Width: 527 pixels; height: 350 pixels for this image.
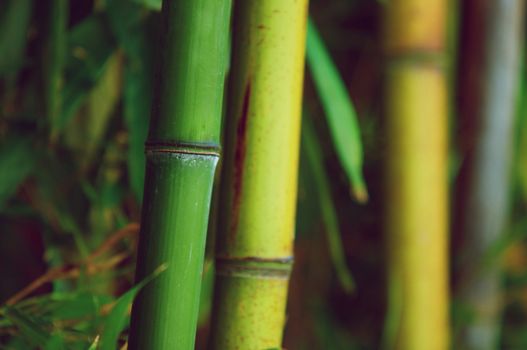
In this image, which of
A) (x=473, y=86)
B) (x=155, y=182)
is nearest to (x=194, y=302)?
(x=155, y=182)

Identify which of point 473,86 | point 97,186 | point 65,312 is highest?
point 473,86

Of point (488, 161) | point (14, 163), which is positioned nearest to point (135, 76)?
point (14, 163)

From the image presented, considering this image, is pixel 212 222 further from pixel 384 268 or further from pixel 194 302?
pixel 194 302

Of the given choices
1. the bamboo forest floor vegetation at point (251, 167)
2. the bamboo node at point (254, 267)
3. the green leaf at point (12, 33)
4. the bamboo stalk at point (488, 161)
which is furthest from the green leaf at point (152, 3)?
the bamboo stalk at point (488, 161)

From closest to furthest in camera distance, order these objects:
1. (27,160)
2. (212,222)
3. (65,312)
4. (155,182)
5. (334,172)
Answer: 1. (155,182)
2. (65,312)
3. (27,160)
4. (212,222)
5. (334,172)

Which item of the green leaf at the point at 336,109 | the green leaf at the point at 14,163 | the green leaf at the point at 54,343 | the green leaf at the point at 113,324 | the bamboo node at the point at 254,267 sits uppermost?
the green leaf at the point at 336,109

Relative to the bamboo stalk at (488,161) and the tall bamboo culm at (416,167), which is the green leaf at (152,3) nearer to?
the tall bamboo culm at (416,167)

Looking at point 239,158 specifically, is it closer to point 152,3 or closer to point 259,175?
point 259,175
